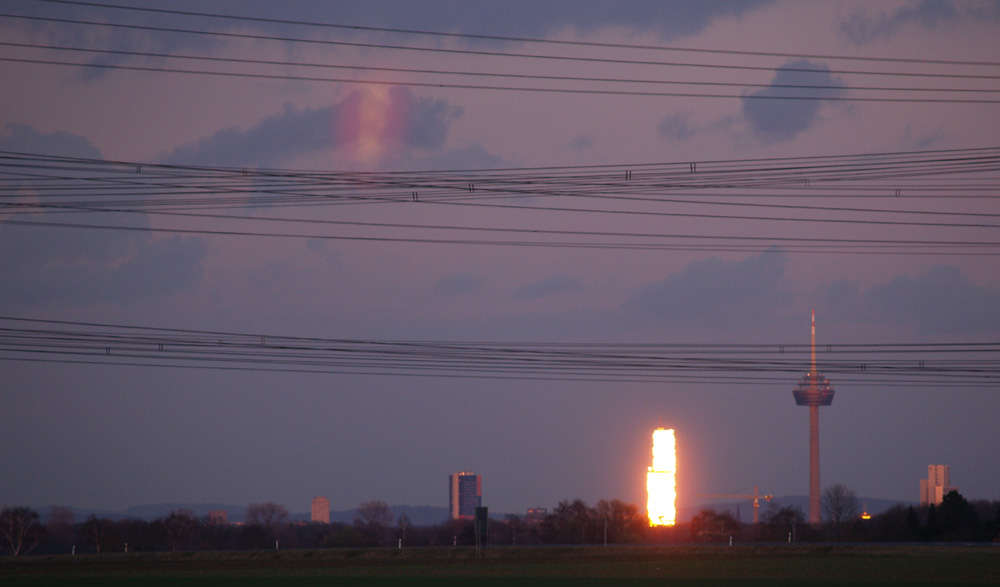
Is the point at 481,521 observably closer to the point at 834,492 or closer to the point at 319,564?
the point at 319,564

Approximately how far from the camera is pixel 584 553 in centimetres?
7056

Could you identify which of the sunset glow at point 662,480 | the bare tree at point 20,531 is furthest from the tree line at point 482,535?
the sunset glow at point 662,480

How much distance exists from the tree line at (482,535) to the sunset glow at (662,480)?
79.7 feet

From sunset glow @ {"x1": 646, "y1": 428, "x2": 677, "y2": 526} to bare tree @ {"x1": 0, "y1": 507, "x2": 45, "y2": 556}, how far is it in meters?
95.8

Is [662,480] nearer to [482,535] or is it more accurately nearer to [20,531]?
[482,535]

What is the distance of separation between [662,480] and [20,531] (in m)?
114

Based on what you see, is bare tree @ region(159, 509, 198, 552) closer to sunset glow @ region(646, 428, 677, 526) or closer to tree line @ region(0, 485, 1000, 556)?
tree line @ region(0, 485, 1000, 556)

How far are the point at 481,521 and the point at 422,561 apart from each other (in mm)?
4651

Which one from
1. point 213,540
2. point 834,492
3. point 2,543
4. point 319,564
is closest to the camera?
point 319,564

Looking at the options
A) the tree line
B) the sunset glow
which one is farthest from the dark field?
the sunset glow

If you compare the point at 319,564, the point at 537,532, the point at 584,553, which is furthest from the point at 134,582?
the point at 537,532

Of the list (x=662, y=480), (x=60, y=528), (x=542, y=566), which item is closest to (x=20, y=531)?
(x=60, y=528)

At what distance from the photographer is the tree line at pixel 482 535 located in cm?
9831

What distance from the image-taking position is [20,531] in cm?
9544
